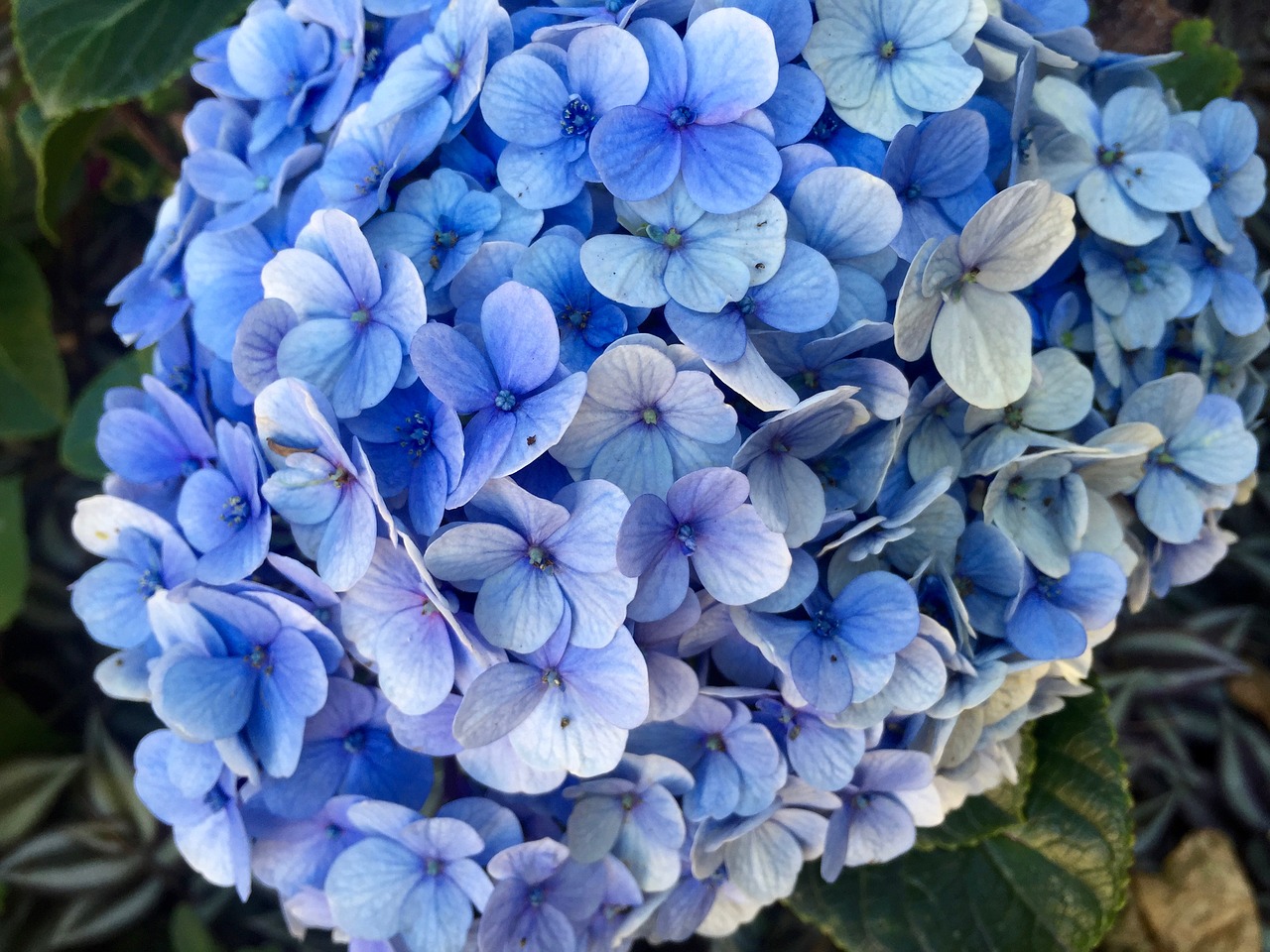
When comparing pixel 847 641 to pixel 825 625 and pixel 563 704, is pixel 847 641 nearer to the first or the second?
pixel 825 625

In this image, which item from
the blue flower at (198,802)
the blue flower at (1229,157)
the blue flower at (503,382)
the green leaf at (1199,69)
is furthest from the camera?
the green leaf at (1199,69)

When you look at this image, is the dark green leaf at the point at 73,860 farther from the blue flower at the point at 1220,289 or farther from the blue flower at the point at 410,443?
the blue flower at the point at 1220,289

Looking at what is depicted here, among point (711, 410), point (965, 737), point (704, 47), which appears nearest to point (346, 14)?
point (704, 47)

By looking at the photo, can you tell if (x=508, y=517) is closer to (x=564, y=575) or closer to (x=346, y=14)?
(x=564, y=575)

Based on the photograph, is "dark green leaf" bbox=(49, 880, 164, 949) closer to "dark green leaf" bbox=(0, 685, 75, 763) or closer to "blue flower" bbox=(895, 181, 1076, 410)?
"dark green leaf" bbox=(0, 685, 75, 763)

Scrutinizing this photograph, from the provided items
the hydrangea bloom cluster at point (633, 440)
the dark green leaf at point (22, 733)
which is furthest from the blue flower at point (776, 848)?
the dark green leaf at point (22, 733)

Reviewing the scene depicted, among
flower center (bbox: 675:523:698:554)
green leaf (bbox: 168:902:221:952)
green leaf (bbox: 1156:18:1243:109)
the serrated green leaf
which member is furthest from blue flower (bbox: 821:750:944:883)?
the serrated green leaf

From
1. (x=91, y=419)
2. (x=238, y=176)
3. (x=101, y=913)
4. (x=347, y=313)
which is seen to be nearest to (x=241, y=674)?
(x=347, y=313)
